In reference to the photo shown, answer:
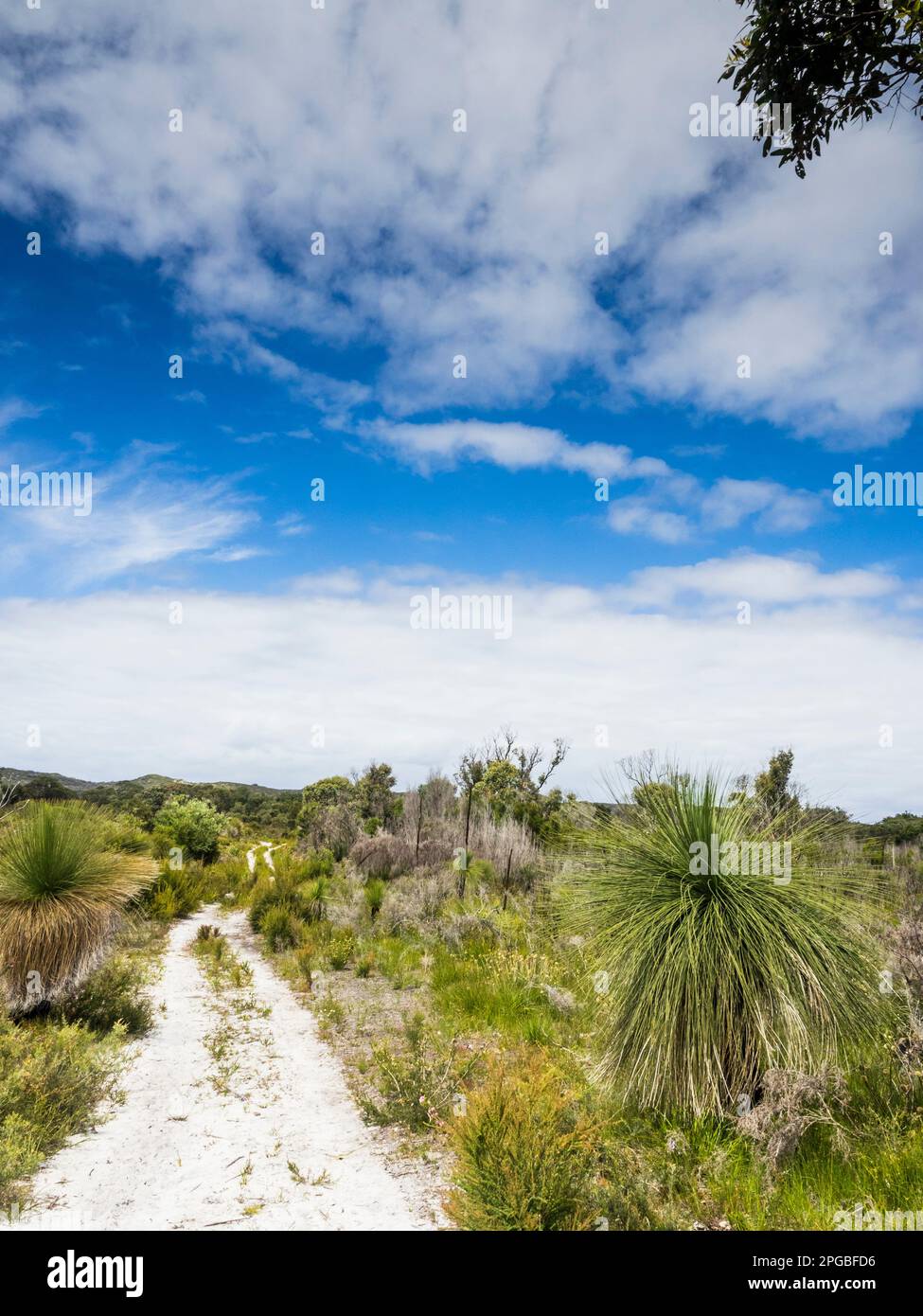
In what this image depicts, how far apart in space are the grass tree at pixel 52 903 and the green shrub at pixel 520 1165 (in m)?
5.17

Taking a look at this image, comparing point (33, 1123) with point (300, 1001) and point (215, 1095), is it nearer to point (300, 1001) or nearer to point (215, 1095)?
point (215, 1095)

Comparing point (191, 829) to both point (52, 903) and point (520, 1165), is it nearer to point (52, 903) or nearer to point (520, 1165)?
point (52, 903)

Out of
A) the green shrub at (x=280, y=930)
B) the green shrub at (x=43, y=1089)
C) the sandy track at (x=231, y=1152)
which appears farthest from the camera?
the green shrub at (x=280, y=930)

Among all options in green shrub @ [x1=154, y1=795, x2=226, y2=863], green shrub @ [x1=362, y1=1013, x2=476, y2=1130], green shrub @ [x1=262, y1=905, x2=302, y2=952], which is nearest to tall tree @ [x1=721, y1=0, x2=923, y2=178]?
green shrub @ [x1=362, y1=1013, x2=476, y2=1130]

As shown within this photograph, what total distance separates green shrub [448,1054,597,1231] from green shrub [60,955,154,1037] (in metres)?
5.27

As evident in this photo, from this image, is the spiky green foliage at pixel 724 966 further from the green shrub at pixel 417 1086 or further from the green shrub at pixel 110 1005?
the green shrub at pixel 110 1005

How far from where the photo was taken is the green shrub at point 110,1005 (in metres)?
7.83

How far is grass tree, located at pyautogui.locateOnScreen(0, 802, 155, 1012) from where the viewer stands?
7246 mm

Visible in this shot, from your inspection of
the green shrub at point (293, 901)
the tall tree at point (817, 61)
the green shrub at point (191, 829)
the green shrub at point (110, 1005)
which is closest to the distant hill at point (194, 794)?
the green shrub at point (191, 829)

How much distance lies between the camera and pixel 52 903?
740cm

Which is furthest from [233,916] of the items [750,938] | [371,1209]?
[750,938]

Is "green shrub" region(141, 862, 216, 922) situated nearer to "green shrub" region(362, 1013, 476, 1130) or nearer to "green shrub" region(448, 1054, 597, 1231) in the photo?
"green shrub" region(362, 1013, 476, 1130)

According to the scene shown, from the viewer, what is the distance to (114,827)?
952 centimetres
